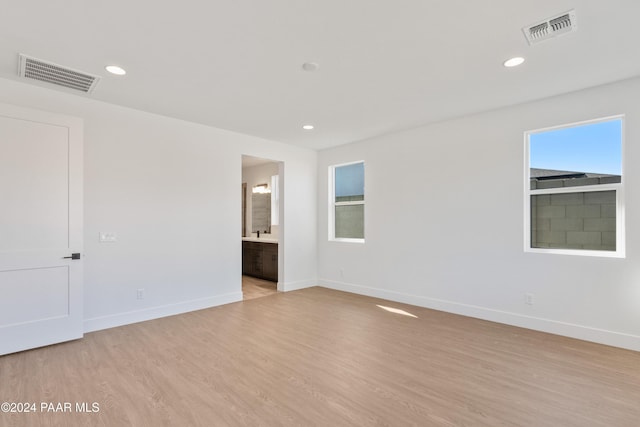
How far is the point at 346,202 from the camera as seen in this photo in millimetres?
5934

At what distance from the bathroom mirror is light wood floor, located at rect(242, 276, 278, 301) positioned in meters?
1.36

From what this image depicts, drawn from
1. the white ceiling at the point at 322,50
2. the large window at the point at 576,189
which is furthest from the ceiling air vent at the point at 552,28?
the large window at the point at 576,189

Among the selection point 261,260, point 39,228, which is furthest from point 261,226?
point 39,228

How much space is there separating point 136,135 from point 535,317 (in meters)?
5.36

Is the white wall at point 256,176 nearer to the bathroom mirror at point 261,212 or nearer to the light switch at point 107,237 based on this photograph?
the bathroom mirror at point 261,212

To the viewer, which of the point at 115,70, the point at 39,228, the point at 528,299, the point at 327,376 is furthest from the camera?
the point at 528,299

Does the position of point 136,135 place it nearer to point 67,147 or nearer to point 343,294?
point 67,147

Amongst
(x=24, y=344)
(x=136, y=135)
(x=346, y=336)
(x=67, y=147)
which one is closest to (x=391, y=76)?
(x=346, y=336)

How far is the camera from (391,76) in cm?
304

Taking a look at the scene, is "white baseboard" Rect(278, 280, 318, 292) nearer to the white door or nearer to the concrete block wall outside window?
the white door

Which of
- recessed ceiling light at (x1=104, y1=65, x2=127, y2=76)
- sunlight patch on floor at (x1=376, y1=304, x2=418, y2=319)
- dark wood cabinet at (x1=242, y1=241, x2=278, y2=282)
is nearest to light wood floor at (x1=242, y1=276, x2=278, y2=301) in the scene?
dark wood cabinet at (x1=242, y1=241, x2=278, y2=282)

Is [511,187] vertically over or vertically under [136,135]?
under

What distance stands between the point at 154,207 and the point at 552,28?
14.8 feet

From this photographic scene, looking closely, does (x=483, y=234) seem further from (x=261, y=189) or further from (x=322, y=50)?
(x=261, y=189)
